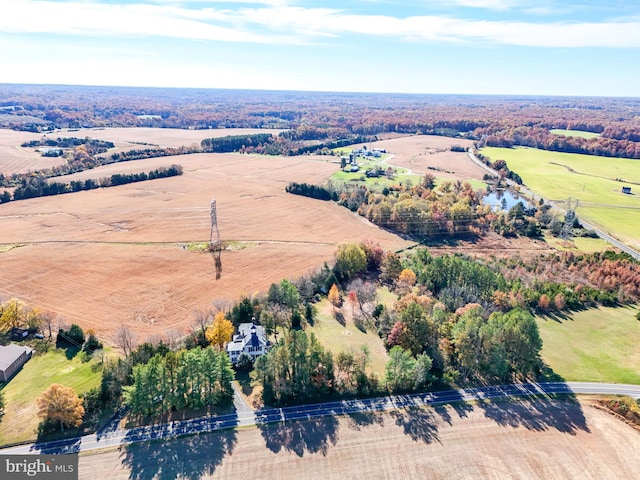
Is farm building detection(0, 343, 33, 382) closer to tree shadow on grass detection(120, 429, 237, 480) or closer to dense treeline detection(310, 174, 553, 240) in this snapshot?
tree shadow on grass detection(120, 429, 237, 480)

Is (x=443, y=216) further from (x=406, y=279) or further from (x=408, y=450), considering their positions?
(x=408, y=450)

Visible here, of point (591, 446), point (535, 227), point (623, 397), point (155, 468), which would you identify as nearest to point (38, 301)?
point (155, 468)

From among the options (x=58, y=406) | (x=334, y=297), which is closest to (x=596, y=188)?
(x=334, y=297)

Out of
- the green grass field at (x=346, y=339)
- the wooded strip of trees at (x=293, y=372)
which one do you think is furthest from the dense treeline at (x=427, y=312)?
the green grass field at (x=346, y=339)

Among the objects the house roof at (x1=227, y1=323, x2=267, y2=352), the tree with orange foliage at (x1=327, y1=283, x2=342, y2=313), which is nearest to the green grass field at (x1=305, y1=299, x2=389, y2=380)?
the tree with orange foliage at (x1=327, y1=283, x2=342, y2=313)

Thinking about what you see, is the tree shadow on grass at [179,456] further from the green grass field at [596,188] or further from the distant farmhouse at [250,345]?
the green grass field at [596,188]
